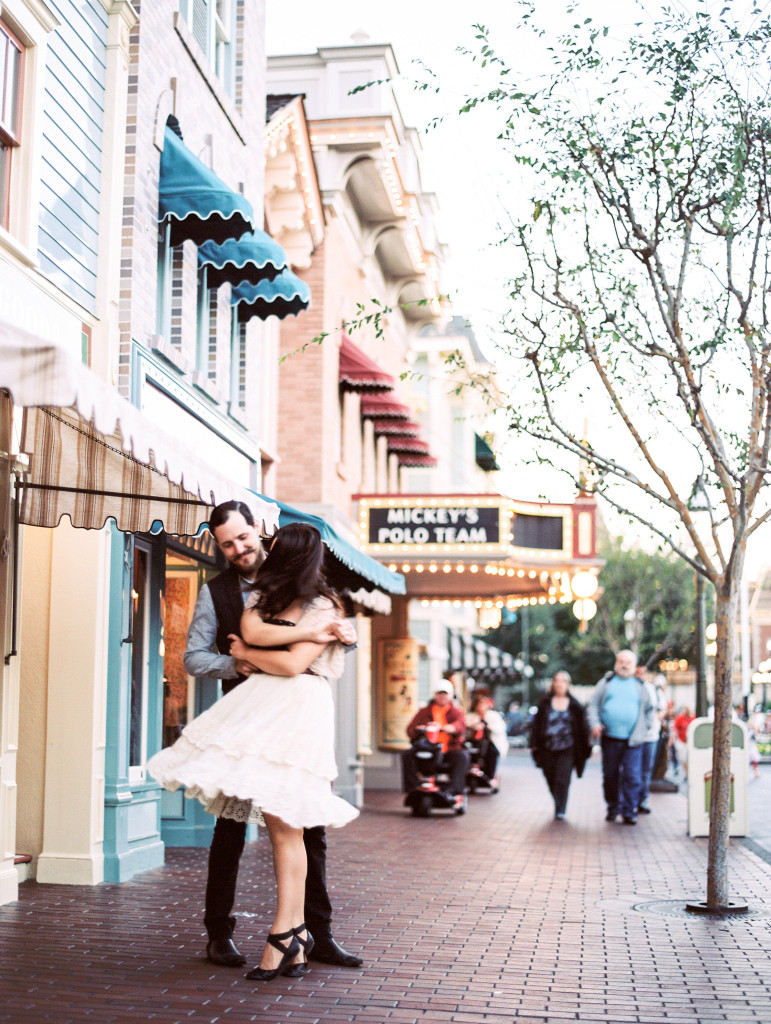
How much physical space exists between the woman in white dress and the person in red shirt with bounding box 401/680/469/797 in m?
11.0

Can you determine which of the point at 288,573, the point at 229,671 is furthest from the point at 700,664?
the point at 288,573

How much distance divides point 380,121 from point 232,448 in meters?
7.87

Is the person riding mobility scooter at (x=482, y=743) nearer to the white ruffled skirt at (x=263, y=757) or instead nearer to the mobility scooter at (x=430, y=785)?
the mobility scooter at (x=430, y=785)

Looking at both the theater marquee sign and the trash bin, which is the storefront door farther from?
the theater marquee sign

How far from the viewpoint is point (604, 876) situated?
10141mm

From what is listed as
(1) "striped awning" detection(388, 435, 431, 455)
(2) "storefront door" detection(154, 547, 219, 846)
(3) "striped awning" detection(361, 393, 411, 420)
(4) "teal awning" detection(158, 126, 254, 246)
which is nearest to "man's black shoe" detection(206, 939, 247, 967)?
(2) "storefront door" detection(154, 547, 219, 846)

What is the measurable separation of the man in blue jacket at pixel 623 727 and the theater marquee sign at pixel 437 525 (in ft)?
11.8

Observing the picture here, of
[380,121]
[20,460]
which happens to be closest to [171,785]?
[20,460]

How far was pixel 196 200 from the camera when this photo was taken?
10422mm

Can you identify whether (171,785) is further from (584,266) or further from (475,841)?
(475,841)

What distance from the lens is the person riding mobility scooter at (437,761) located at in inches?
642

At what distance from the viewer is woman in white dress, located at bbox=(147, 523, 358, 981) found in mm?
5395

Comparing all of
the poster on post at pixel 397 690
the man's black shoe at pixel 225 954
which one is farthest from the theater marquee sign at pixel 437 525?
the man's black shoe at pixel 225 954

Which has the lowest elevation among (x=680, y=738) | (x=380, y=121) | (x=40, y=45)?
(x=680, y=738)
